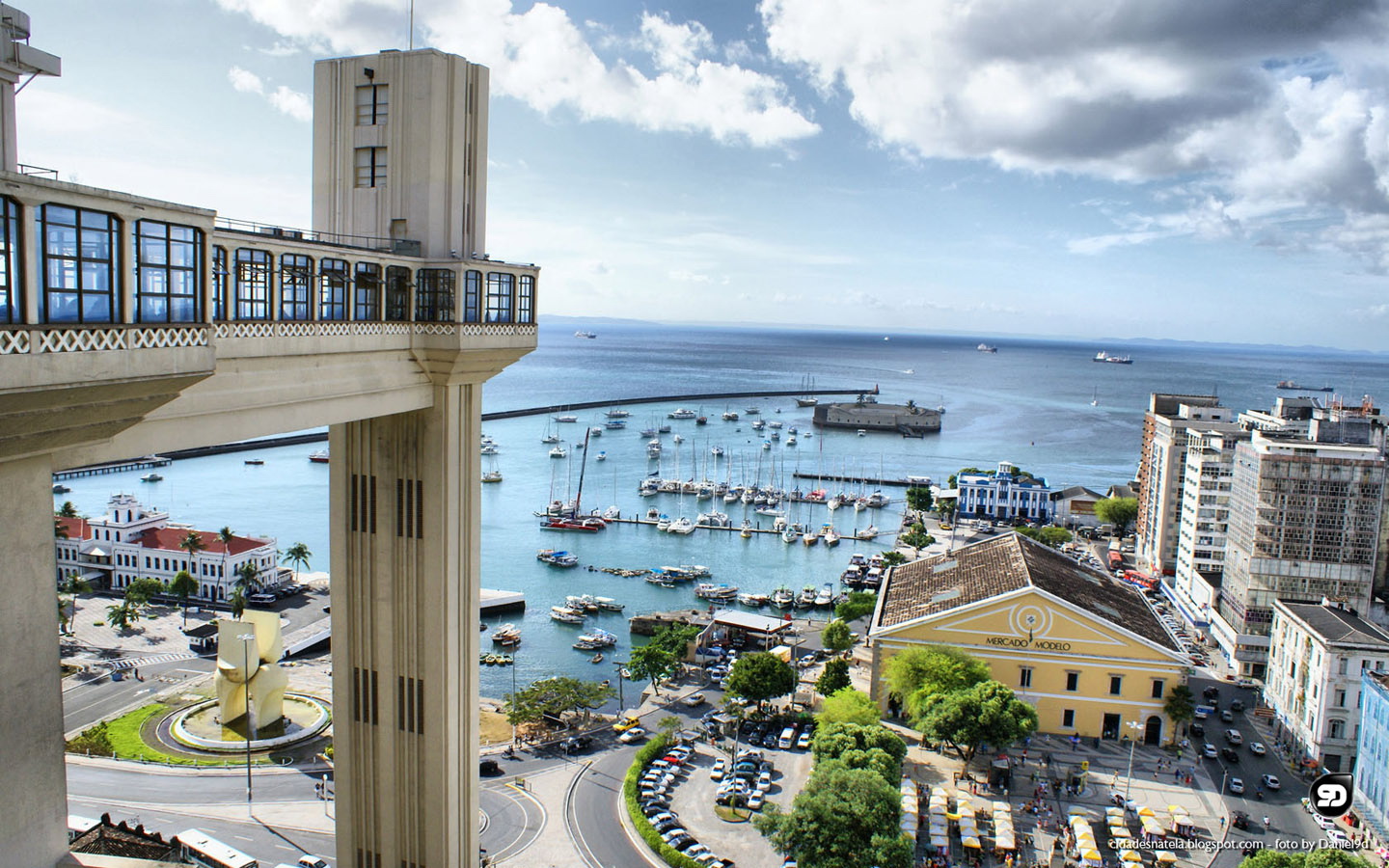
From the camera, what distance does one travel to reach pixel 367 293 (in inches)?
499

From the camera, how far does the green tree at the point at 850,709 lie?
1217 inches

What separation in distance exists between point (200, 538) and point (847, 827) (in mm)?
41636

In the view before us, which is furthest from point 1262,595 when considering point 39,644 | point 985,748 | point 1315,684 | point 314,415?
point 39,644

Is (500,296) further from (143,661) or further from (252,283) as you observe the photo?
(143,661)

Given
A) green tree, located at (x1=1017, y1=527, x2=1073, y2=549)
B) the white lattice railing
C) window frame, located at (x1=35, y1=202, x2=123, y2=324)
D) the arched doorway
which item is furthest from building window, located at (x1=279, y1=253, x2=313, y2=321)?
green tree, located at (x1=1017, y1=527, x2=1073, y2=549)

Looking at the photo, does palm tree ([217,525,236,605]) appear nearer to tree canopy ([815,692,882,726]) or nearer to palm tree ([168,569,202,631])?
palm tree ([168,569,202,631])

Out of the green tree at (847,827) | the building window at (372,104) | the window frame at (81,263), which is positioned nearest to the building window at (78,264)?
the window frame at (81,263)

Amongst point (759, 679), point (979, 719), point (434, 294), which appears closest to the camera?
point (434, 294)

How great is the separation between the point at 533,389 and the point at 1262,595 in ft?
493

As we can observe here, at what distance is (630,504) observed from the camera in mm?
82000

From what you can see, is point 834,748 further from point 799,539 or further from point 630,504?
point 630,504

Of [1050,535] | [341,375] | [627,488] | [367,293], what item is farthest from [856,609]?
[627,488]

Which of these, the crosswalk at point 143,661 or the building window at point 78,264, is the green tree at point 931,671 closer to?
the building window at point 78,264

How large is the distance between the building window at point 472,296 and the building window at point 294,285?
8.74ft
